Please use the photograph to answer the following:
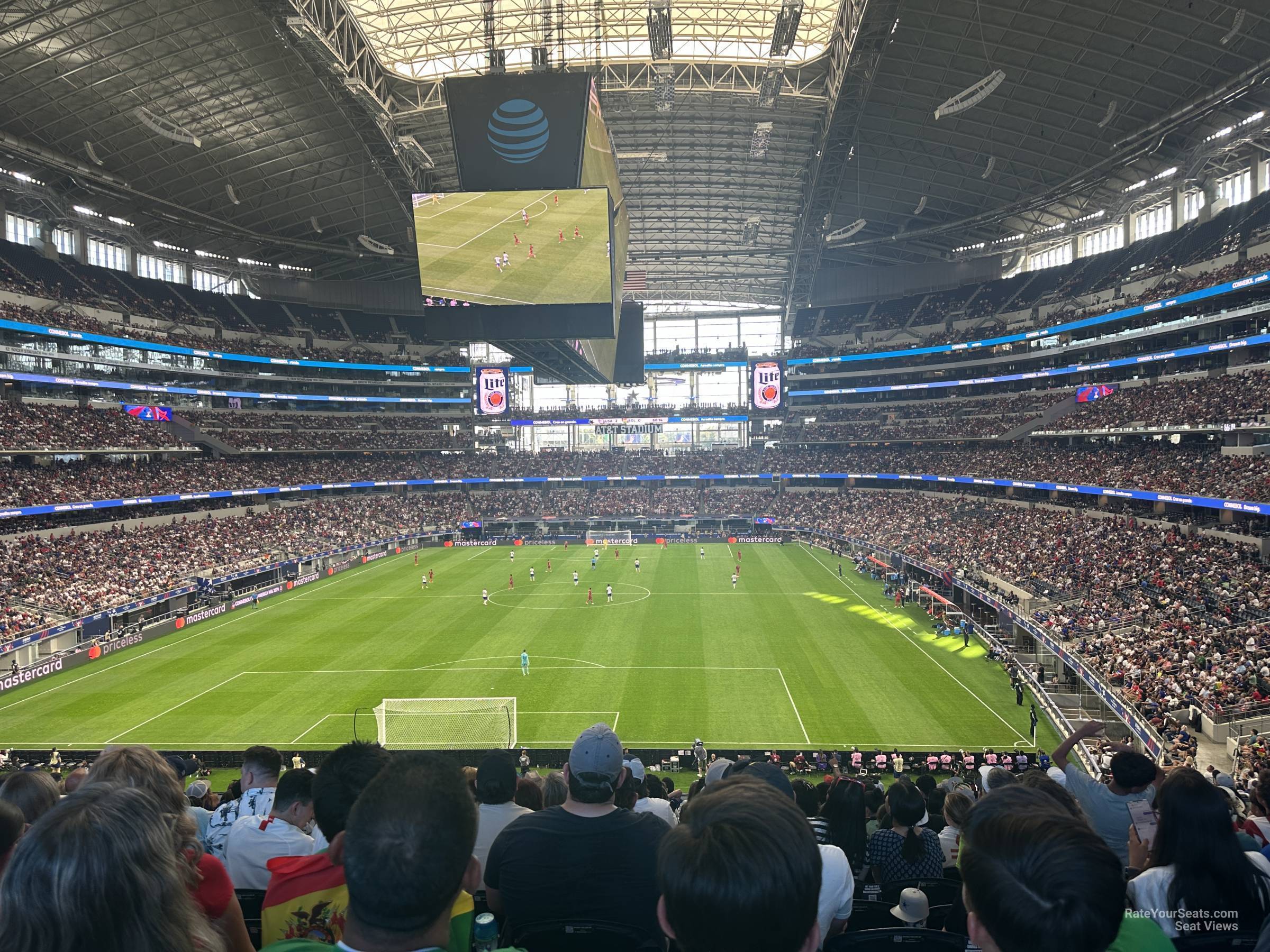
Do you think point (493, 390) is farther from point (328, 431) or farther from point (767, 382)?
point (767, 382)

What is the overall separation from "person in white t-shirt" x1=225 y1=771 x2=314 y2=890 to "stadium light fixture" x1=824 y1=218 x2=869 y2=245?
148 ft

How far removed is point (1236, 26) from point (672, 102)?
24163 millimetres

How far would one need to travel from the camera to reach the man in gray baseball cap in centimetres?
383

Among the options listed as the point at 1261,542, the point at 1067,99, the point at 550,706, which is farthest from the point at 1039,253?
the point at 550,706

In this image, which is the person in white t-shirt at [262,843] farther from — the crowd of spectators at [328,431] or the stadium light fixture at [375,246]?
the crowd of spectators at [328,431]

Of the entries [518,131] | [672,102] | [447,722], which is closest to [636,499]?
[672,102]

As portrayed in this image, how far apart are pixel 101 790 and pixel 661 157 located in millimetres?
48585

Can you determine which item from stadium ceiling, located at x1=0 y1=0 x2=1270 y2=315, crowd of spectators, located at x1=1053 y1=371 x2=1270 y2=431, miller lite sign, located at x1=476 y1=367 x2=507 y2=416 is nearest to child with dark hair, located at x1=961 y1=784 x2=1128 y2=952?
stadium ceiling, located at x1=0 y1=0 x2=1270 y2=315

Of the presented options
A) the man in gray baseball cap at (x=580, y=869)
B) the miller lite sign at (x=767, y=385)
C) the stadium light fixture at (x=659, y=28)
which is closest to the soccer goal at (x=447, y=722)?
the man in gray baseball cap at (x=580, y=869)

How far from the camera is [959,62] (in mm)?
37719

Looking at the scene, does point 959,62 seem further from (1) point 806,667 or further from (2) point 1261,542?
(1) point 806,667

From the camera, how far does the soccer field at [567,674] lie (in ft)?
80.9

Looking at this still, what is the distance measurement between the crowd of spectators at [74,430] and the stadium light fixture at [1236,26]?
6273 centimetres

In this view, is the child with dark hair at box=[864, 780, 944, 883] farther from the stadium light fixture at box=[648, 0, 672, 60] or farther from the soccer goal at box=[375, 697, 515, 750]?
the stadium light fixture at box=[648, 0, 672, 60]
